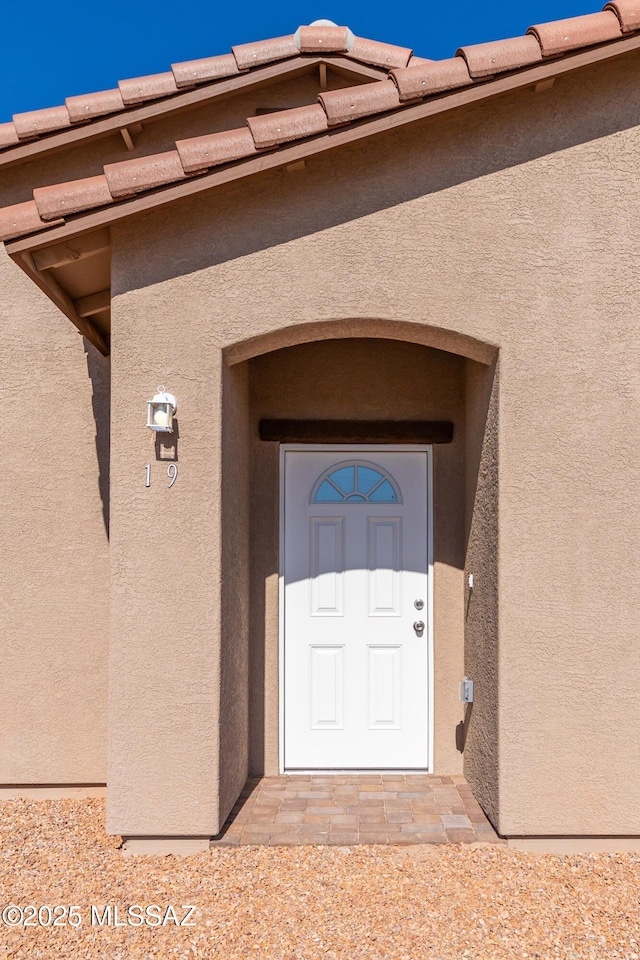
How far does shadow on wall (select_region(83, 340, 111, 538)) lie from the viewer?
5816mm

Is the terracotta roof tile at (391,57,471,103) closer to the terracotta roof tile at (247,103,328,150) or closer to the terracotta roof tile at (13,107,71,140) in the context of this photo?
the terracotta roof tile at (247,103,328,150)

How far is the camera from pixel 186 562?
4695 millimetres

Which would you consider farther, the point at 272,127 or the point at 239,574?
the point at 239,574

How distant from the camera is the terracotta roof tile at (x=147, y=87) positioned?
601cm

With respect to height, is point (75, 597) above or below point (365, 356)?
below

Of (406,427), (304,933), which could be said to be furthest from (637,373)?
(304,933)

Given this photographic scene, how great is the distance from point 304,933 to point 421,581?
3.01m

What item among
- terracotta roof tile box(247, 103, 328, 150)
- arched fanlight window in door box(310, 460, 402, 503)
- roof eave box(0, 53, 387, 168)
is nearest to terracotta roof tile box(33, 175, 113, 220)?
terracotta roof tile box(247, 103, 328, 150)

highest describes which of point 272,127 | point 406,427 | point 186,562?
point 272,127

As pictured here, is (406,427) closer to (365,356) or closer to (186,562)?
(365,356)

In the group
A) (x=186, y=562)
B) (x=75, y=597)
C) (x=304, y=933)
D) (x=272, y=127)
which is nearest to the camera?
(x=304, y=933)

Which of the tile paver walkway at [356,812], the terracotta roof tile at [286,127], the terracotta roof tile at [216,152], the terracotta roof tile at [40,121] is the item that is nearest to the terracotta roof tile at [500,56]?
the terracotta roof tile at [286,127]

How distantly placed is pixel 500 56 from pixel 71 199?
2.99 metres

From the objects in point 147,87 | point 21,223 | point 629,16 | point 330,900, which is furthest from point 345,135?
point 330,900
